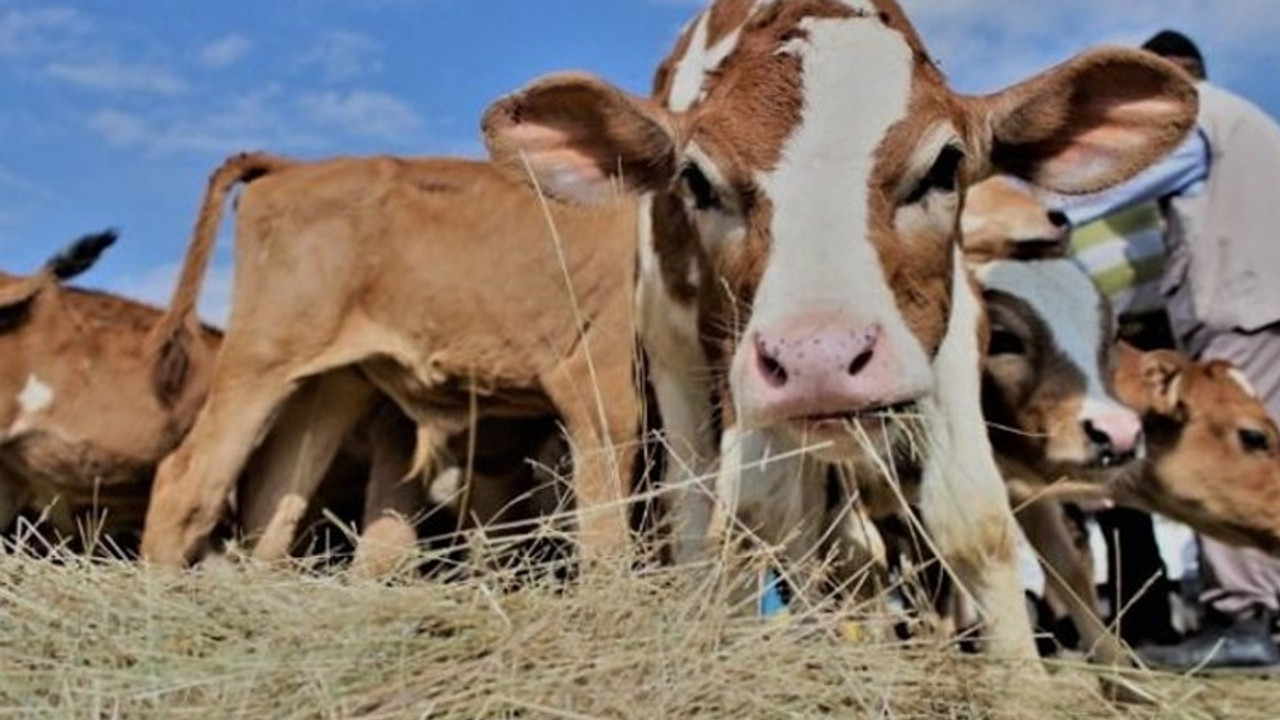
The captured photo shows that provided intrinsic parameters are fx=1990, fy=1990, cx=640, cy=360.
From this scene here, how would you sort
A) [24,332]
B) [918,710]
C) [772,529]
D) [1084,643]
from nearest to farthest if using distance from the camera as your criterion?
[918,710] → [772,529] → [1084,643] → [24,332]

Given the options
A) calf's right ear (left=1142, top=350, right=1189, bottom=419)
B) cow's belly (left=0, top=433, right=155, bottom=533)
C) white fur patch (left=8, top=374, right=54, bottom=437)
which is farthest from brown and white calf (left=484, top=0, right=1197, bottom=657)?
white fur patch (left=8, top=374, right=54, bottom=437)

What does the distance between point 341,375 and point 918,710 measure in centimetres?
385

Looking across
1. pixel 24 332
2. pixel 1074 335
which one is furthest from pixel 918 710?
pixel 24 332

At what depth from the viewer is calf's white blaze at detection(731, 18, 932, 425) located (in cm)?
341

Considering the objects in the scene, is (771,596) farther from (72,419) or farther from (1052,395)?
(72,419)

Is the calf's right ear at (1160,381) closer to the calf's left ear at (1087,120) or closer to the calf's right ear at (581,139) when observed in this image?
the calf's left ear at (1087,120)

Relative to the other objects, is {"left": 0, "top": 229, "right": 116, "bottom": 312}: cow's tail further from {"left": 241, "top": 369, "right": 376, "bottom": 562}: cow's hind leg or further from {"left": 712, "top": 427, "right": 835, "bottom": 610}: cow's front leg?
{"left": 712, "top": 427, "right": 835, "bottom": 610}: cow's front leg

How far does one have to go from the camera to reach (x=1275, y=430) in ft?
21.4

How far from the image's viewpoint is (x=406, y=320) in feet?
20.6

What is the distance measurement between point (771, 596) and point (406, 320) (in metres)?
2.78

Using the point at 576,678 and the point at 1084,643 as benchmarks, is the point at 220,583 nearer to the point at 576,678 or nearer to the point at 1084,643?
the point at 576,678

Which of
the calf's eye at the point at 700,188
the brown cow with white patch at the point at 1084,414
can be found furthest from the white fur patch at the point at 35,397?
the calf's eye at the point at 700,188

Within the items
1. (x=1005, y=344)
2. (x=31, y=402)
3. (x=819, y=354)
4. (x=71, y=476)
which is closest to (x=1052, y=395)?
(x=1005, y=344)

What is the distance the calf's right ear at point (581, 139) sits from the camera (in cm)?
420
